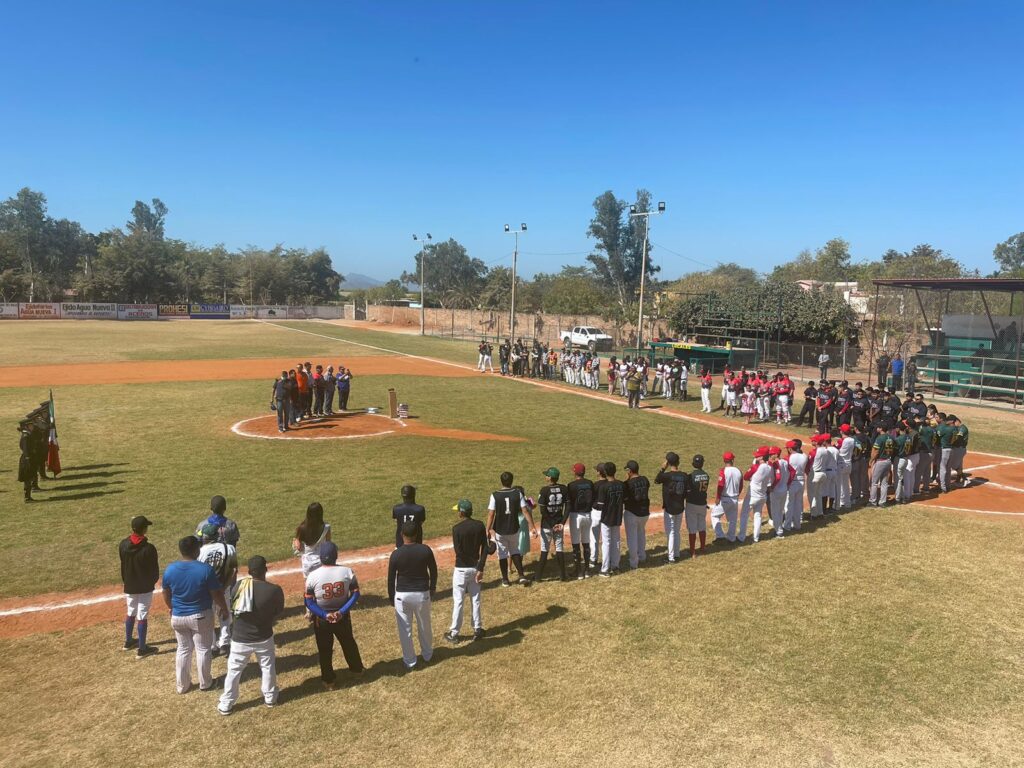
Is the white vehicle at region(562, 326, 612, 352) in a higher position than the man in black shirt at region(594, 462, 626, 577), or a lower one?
higher

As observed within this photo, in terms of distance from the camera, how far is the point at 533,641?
8242mm

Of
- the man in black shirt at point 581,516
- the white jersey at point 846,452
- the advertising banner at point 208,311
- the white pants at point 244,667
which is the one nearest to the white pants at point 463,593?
the white pants at point 244,667

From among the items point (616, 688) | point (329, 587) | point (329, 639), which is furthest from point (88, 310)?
point (616, 688)

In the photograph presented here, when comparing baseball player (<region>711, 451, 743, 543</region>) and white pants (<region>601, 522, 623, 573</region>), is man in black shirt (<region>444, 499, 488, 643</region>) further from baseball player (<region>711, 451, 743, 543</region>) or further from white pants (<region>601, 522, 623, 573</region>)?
baseball player (<region>711, 451, 743, 543</region>)

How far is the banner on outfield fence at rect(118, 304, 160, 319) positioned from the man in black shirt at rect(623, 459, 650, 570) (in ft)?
287

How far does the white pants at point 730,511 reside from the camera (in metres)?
11.9

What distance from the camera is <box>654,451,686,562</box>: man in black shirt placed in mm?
10734

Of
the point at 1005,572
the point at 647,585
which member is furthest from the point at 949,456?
the point at 647,585

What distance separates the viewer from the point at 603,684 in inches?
286

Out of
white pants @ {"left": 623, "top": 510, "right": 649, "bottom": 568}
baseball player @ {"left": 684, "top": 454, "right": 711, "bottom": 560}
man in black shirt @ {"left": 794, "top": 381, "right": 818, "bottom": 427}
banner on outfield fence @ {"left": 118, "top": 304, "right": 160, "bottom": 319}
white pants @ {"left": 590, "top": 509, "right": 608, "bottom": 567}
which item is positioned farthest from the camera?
banner on outfield fence @ {"left": 118, "top": 304, "right": 160, "bottom": 319}

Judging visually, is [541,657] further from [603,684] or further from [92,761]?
[92,761]

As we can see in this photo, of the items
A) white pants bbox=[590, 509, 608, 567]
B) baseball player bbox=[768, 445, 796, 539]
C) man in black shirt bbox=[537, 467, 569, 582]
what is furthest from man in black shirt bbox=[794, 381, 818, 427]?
man in black shirt bbox=[537, 467, 569, 582]

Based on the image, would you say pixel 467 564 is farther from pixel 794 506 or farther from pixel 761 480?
pixel 794 506

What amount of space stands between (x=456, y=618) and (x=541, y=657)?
1.11 m
